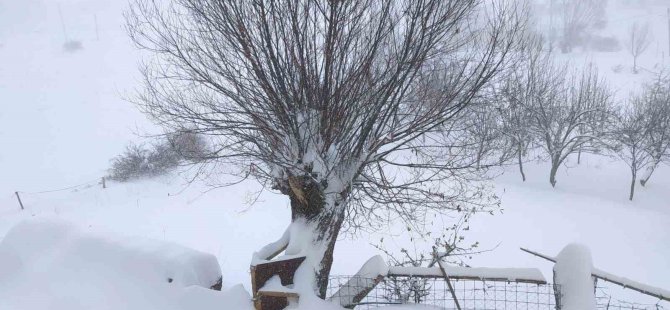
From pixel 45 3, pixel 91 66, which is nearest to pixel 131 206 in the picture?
pixel 91 66

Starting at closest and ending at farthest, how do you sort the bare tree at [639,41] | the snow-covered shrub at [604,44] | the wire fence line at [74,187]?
the wire fence line at [74,187], the bare tree at [639,41], the snow-covered shrub at [604,44]

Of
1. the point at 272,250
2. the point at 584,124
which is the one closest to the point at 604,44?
the point at 584,124

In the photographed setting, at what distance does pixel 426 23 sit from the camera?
13.6 ft

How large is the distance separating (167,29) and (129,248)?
262 centimetres

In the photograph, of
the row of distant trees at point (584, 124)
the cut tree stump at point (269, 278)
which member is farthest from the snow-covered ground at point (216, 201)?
the cut tree stump at point (269, 278)

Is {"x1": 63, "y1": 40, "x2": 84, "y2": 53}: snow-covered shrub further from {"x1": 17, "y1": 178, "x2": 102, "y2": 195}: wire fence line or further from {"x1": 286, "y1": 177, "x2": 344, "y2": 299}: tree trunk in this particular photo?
{"x1": 286, "y1": 177, "x2": 344, "y2": 299}: tree trunk

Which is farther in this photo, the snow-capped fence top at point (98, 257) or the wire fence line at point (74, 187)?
the wire fence line at point (74, 187)

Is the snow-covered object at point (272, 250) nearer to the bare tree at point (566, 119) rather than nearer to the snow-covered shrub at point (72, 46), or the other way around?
the bare tree at point (566, 119)

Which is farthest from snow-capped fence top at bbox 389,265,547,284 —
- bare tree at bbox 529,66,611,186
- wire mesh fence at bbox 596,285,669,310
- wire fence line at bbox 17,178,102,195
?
wire fence line at bbox 17,178,102,195

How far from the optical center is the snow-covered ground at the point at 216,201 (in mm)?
11484

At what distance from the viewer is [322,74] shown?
479cm

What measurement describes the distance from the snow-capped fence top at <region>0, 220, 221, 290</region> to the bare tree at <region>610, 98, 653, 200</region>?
802 inches

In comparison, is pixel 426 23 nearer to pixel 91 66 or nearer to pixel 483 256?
pixel 483 256

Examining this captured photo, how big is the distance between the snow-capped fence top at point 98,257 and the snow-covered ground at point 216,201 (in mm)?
325
